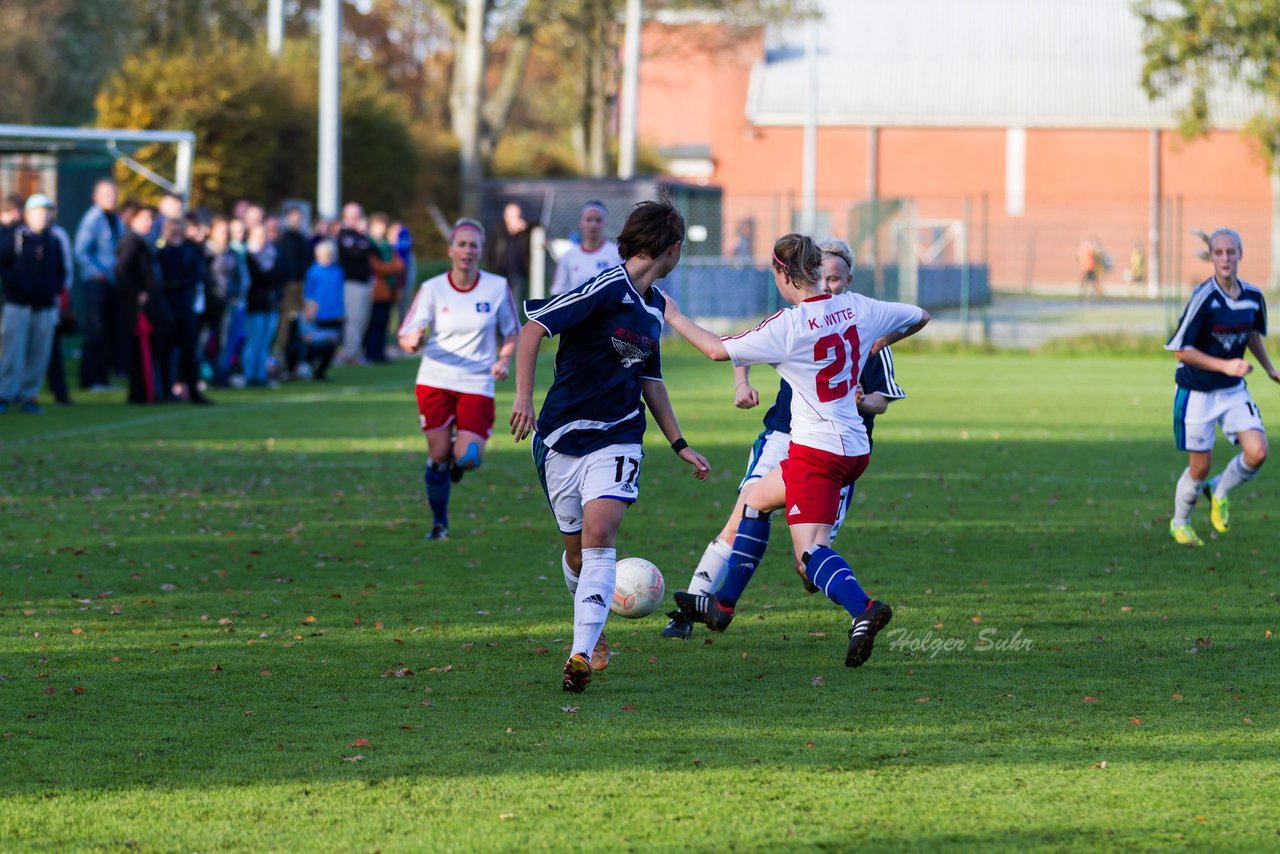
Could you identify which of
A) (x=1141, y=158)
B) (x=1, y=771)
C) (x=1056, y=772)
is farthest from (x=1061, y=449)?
(x=1141, y=158)

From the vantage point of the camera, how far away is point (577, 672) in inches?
255

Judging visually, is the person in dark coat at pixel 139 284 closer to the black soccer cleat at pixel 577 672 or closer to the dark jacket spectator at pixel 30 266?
the dark jacket spectator at pixel 30 266

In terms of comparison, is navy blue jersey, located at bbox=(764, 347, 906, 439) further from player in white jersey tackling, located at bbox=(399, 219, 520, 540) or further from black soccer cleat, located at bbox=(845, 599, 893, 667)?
player in white jersey tackling, located at bbox=(399, 219, 520, 540)

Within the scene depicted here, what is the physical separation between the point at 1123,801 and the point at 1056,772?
1.13 ft

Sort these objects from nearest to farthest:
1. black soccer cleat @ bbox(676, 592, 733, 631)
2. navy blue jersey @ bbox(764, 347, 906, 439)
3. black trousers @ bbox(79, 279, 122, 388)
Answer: black soccer cleat @ bbox(676, 592, 733, 631)
navy blue jersey @ bbox(764, 347, 906, 439)
black trousers @ bbox(79, 279, 122, 388)

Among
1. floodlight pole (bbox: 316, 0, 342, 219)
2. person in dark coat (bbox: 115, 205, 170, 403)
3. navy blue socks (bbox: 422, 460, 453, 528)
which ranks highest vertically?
floodlight pole (bbox: 316, 0, 342, 219)

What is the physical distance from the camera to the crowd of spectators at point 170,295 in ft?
58.1

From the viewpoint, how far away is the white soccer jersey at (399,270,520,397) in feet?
34.6

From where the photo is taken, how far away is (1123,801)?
520 centimetres

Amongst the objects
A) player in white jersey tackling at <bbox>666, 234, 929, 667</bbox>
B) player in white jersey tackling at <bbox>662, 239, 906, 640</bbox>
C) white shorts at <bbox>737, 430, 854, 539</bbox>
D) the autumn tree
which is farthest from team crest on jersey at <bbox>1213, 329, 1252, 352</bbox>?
the autumn tree

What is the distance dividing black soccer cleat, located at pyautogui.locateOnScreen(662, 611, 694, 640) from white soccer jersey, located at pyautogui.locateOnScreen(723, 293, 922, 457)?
3.73 ft

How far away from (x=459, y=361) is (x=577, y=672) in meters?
4.35

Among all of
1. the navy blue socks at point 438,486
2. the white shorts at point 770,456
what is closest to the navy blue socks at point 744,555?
the white shorts at point 770,456

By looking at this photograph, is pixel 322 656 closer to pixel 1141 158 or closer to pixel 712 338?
pixel 712 338
